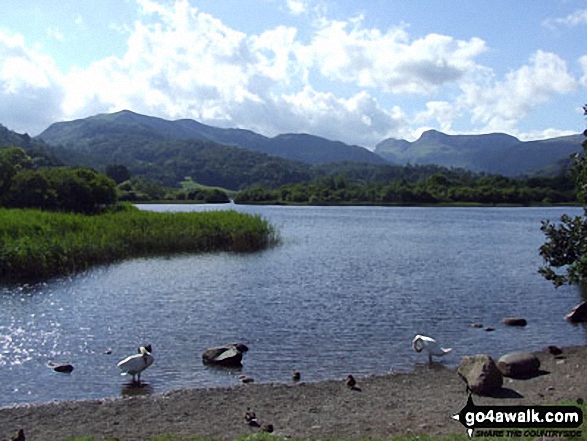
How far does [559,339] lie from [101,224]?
118 ft

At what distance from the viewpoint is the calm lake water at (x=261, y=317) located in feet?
61.3

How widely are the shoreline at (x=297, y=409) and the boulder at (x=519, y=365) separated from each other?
39cm

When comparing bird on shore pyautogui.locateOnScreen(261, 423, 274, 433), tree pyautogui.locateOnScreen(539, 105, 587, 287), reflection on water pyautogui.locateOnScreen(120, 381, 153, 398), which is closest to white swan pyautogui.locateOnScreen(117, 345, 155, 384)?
reflection on water pyautogui.locateOnScreen(120, 381, 153, 398)

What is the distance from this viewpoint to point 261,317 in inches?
1048

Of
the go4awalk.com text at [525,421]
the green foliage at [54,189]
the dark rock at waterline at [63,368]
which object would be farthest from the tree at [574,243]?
the green foliage at [54,189]

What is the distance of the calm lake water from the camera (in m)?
18.7

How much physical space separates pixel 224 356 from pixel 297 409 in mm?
5303

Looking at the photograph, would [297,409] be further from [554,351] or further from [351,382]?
[554,351]

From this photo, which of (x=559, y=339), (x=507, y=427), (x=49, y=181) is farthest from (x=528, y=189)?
(x=507, y=427)

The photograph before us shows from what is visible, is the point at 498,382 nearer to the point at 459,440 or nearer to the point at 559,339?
the point at 459,440

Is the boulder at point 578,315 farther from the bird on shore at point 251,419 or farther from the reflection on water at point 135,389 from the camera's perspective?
the reflection on water at point 135,389

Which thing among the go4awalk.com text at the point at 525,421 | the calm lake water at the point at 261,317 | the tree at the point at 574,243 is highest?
the tree at the point at 574,243

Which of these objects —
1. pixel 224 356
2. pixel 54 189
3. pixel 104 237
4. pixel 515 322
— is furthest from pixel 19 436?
pixel 54 189

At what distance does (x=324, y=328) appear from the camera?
24344 millimetres
